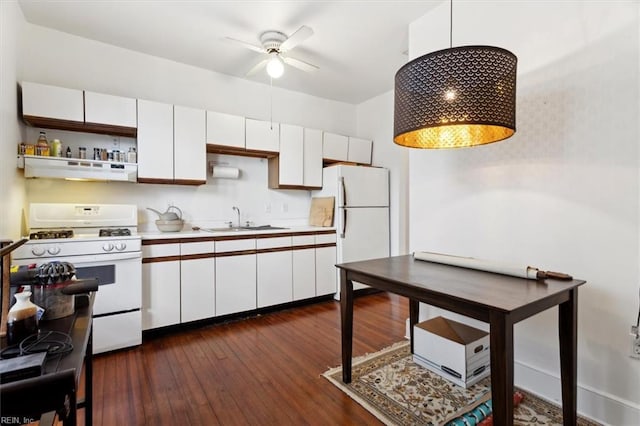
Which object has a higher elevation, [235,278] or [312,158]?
[312,158]

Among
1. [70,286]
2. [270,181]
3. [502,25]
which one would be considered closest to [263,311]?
[270,181]

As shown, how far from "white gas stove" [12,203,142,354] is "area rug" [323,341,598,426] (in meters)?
1.73

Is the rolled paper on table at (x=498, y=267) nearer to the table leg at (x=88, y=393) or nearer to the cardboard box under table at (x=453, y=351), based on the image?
the cardboard box under table at (x=453, y=351)

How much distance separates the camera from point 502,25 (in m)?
2.11

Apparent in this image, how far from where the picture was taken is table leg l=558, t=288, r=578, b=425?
1.53 meters

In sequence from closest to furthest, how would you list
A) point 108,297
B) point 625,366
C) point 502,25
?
1. point 625,366
2. point 502,25
3. point 108,297

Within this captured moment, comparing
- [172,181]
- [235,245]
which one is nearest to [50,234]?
[172,181]

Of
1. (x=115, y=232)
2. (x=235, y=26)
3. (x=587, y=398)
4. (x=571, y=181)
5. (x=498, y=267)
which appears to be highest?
(x=235, y=26)

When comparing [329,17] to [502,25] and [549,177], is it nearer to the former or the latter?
[502,25]

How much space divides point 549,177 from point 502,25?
110 cm

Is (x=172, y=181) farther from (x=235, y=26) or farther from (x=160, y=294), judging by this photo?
(x=235, y=26)

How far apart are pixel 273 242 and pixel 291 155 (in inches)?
44.9

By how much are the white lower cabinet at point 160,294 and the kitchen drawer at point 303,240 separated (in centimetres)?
126

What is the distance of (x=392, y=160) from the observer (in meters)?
4.33
